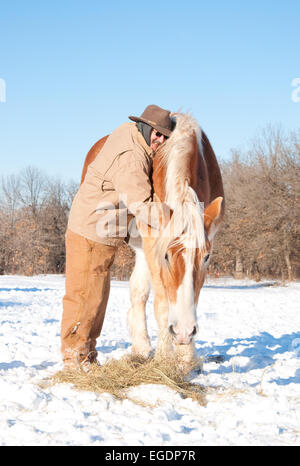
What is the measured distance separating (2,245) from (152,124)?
103 feet

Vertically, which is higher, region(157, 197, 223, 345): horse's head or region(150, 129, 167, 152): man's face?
region(150, 129, 167, 152): man's face

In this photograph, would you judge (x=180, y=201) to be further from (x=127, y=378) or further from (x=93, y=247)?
(x=127, y=378)

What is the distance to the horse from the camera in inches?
119

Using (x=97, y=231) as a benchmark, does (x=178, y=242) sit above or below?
below

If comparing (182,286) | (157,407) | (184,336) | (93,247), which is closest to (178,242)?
(182,286)

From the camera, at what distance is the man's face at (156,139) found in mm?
3920

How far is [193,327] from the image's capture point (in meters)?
2.90

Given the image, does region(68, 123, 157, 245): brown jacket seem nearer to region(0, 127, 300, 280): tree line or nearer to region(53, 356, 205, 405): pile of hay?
region(53, 356, 205, 405): pile of hay

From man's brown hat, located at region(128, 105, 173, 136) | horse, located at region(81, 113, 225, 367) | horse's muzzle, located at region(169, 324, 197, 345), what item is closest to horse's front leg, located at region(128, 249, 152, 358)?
horse, located at region(81, 113, 225, 367)

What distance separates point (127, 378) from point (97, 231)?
128cm

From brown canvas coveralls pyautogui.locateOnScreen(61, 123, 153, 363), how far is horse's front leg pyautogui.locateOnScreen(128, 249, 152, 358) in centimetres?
45

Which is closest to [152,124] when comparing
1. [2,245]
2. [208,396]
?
[208,396]

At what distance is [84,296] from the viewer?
3992 millimetres

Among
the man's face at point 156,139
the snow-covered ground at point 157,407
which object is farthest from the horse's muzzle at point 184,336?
the man's face at point 156,139
